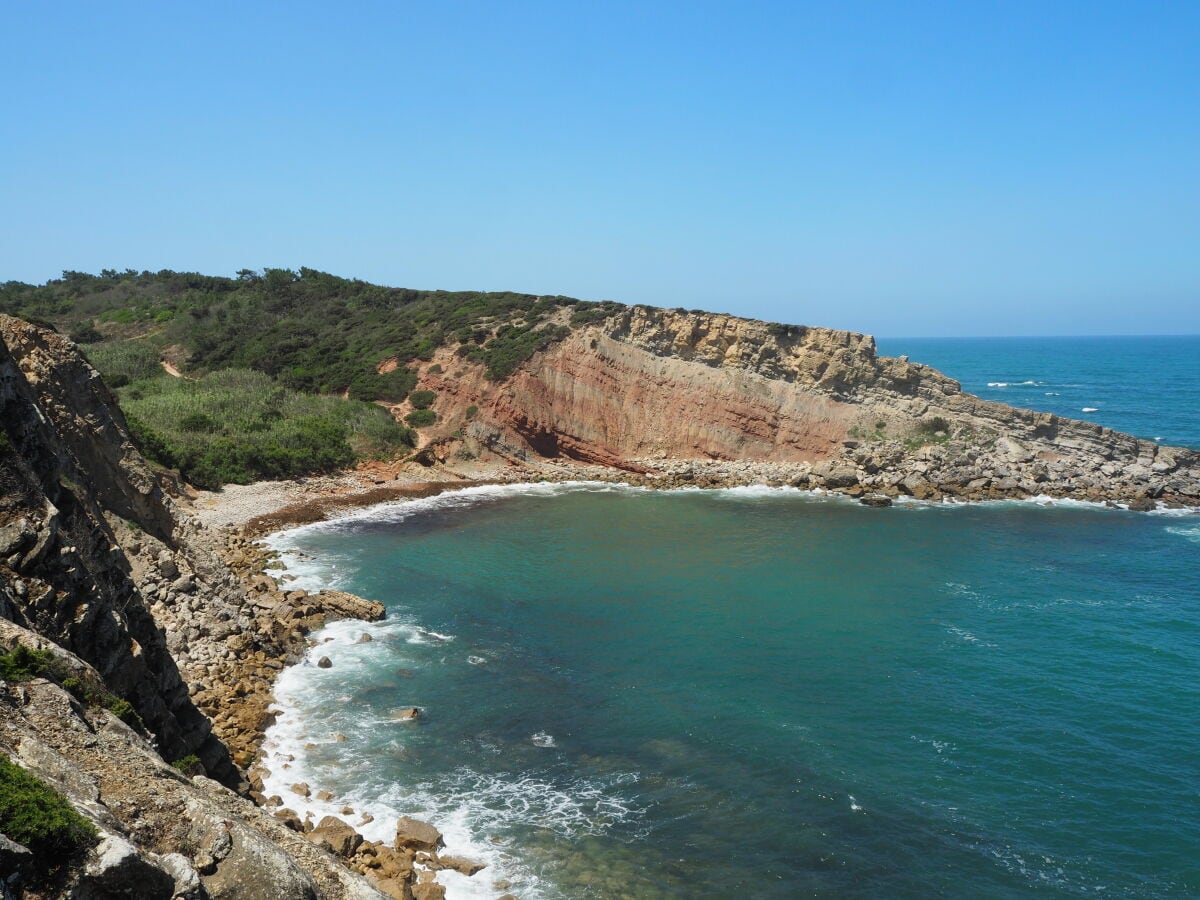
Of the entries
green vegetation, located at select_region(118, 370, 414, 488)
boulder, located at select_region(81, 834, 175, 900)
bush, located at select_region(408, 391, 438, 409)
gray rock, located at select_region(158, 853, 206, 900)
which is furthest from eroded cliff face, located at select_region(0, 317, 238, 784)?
bush, located at select_region(408, 391, 438, 409)

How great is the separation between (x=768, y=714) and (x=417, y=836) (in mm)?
8604

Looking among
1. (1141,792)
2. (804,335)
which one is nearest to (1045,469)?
(804,335)

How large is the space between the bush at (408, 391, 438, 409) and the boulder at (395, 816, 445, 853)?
3787 centimetres

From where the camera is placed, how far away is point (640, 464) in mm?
50406

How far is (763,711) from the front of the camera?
19.7 metres

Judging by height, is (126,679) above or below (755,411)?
below

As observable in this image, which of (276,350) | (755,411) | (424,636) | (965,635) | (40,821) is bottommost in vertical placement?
(424,636)

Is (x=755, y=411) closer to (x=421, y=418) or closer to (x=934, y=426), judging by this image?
(x=934, y=426)

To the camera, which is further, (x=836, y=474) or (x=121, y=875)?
(x=836, y=474)

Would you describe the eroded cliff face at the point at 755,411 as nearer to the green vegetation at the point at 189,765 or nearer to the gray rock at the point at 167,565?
the gray rock at the point at 167,565

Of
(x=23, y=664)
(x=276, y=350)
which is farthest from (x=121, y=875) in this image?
(x=276, y=350)

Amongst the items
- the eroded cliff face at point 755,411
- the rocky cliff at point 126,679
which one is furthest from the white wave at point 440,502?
the rocky cliff at point 126,679

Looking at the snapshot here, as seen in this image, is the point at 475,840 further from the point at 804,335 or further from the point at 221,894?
the point at 804,335

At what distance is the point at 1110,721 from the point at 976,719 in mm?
3072
